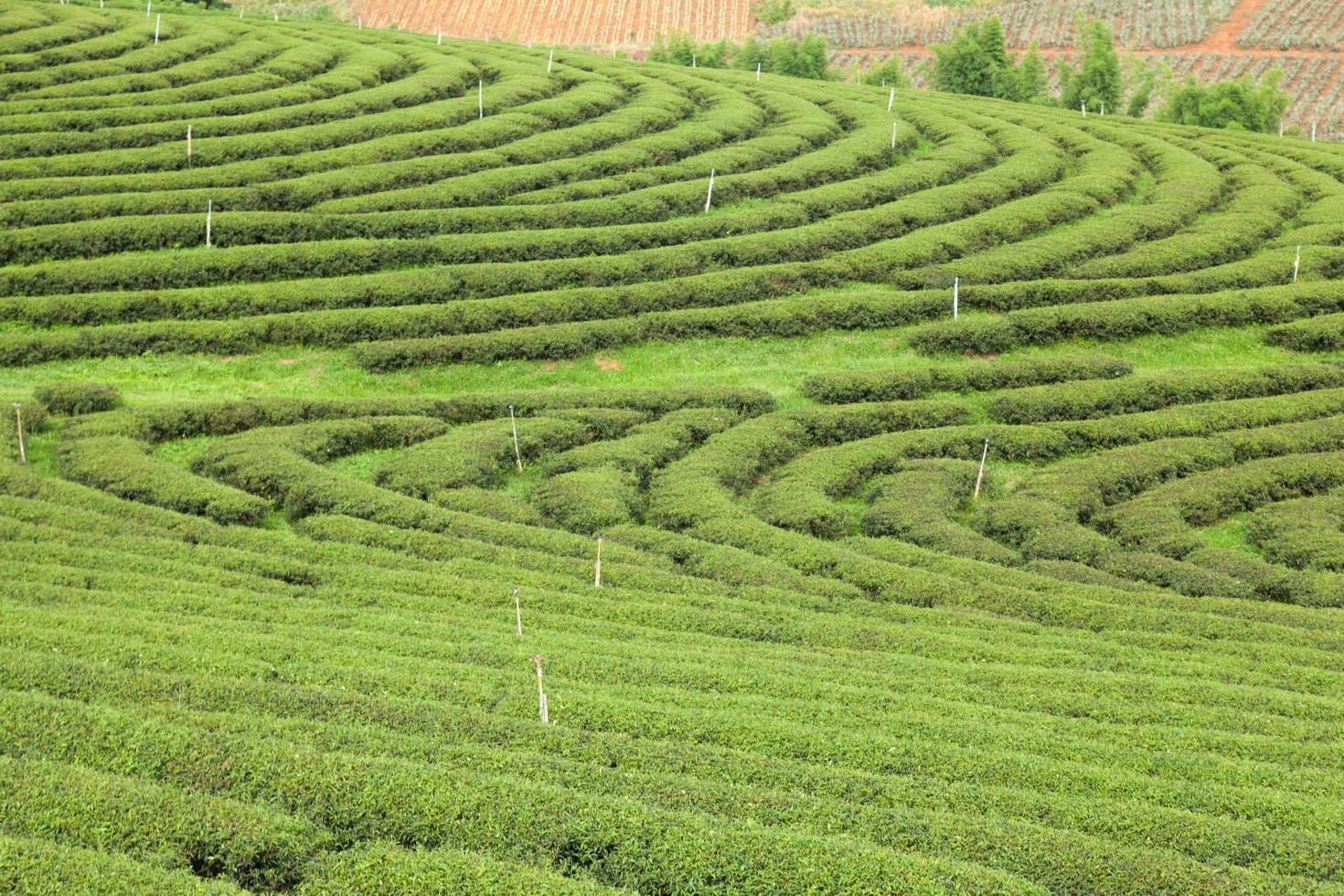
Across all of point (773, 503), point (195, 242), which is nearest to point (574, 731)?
point (773, 503)

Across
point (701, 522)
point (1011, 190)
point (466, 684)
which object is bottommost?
point (701, 522)

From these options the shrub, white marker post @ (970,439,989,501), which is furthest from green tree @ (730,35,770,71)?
the shrub

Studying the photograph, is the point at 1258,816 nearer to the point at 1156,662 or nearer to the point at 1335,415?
the point at 1156,662

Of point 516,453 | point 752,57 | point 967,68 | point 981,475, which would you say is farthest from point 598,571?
point 967,68

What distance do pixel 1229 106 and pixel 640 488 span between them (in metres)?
55.7

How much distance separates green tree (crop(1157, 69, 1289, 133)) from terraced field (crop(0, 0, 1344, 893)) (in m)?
10.7

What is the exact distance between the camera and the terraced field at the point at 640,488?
1264 centimetres

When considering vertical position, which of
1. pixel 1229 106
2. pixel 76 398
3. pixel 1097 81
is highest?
pixel 1097 81

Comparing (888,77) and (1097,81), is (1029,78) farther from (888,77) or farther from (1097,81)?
(888,77)

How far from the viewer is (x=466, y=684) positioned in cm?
1587

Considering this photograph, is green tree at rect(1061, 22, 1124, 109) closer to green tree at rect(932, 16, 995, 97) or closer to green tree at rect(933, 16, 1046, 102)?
green tree at rect(933, 16, 1046, 102)

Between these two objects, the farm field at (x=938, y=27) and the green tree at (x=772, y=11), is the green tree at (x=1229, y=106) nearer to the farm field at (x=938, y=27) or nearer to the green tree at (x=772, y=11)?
the farm field at (x=938, y=27)

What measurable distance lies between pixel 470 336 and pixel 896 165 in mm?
25428

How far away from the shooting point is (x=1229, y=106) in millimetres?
68250
